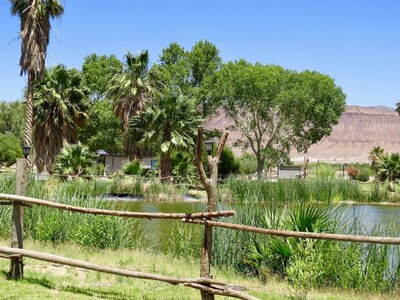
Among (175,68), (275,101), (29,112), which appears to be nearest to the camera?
(29,112)

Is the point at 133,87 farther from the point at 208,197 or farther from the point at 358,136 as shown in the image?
the point at 358,136

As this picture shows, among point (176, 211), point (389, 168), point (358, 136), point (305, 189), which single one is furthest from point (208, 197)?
point (358, 136)

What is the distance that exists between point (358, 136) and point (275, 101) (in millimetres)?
127888

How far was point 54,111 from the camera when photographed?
108 ft

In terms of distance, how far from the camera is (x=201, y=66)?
47.3m

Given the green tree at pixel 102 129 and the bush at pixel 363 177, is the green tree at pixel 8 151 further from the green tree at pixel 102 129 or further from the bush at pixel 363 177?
the bush at pixel 363 177

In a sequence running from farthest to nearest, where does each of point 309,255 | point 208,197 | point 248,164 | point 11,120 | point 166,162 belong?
point 11,120
point 248,164
point 166,162
point 309,255
point 208,197

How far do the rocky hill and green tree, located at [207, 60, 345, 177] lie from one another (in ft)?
316

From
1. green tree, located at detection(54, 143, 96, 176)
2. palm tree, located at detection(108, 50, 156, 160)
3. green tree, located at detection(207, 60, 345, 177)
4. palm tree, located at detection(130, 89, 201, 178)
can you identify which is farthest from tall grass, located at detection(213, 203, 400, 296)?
green tree, located at detection(207, 60, 345, 177)

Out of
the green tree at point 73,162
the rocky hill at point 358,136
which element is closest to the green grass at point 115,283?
the green tree at point 73,162

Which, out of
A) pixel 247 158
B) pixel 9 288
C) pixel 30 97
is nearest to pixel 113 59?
pixel 247 158

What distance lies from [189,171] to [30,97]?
9120 mm

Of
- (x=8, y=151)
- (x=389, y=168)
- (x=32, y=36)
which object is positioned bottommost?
(x=389, y=168)

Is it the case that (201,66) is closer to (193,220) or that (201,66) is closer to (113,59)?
(113,59)
